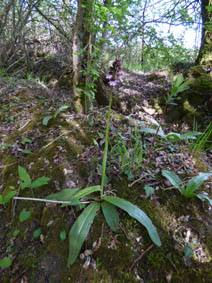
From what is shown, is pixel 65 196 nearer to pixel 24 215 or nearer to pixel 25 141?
pixel 24 215

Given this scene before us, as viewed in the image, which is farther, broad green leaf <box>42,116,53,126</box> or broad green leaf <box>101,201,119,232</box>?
broad green leaf <box>42,116,53,126</box>

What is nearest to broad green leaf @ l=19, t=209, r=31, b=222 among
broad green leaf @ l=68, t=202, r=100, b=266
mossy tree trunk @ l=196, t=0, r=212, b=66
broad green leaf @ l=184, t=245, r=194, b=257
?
broad green leaf @ l=68, t=202, r=100, b=266

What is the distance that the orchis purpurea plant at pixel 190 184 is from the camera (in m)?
1.77

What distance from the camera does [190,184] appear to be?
180 centimetres

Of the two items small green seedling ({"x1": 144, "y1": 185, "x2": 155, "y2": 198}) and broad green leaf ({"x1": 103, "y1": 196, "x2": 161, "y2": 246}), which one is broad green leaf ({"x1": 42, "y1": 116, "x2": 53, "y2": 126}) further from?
small green seedling ({"x1": 144, "y1": 185, "x2": 155, "y2": 198})

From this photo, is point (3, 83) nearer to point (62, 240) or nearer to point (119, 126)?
point (119, 126)

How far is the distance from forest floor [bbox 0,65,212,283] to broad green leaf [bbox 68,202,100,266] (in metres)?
0.12

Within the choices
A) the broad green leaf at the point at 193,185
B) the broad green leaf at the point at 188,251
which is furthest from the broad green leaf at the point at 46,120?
the broad green leaf at the point at 188,251

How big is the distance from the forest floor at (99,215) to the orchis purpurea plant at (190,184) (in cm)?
9

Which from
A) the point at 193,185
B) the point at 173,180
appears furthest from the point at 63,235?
the point at 193,185

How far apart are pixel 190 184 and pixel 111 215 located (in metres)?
0.95

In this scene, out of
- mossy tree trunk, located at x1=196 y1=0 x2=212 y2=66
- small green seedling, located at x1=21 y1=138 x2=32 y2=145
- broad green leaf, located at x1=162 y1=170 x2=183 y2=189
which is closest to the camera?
broad green leaf, located at x1=162 y1=170 x2=183 y2=189

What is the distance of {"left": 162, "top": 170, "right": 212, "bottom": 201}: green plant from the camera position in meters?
1.77

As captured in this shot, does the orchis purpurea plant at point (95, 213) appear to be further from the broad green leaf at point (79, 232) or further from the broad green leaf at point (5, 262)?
the broad green leaf at point (5, 262)
